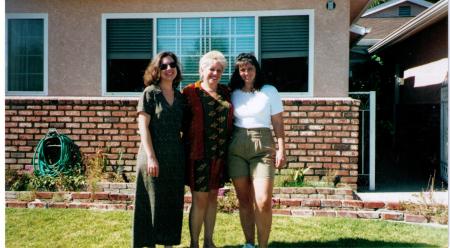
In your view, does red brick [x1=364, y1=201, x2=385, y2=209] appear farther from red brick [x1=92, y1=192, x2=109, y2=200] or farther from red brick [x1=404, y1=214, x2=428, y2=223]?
red brick [x1=92, y1=192, x2=109, y2=200]

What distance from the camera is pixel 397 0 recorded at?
2077cm

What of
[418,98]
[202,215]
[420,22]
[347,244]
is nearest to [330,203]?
[347,244]

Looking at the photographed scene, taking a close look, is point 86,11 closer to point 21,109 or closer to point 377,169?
point 21,109

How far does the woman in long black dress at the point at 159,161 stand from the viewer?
377 cm

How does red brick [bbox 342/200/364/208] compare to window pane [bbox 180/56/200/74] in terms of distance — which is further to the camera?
window pane [bbox 180/56/200/74]

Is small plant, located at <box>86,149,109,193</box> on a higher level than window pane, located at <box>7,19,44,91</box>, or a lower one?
lower

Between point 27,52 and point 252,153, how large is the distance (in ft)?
16.6

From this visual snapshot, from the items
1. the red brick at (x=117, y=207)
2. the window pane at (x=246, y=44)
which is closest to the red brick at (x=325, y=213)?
the red brick at (x=117, y=207)

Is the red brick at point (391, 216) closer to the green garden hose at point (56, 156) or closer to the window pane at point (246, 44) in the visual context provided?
the window pane at point (246, 44)

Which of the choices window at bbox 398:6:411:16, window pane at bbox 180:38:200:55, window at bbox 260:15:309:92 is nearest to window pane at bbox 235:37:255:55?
window at bbox 260:15:309:92

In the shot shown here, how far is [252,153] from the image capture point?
3910 millimetres

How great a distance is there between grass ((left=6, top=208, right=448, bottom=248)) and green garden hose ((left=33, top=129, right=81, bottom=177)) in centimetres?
132

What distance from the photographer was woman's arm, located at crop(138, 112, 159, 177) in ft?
12.2

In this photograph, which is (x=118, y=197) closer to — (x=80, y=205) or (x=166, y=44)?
(x=80, y=205)
